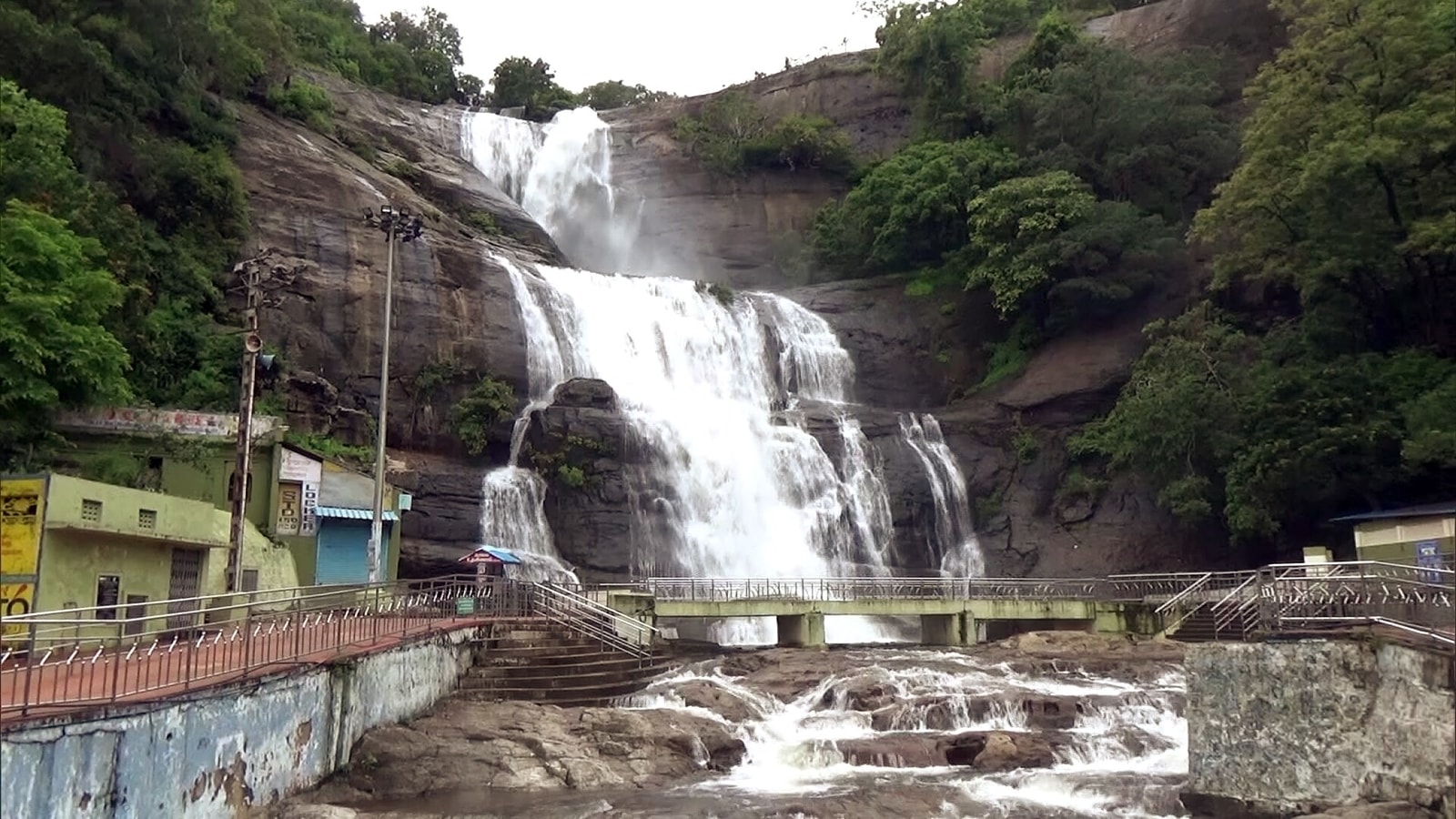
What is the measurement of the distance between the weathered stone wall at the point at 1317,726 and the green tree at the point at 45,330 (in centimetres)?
2301

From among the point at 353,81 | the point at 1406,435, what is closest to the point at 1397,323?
the point at 1406,435

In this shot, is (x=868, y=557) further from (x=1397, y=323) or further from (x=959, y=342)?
(x=1397, y=323)

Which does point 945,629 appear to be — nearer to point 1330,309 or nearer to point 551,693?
point 551,693

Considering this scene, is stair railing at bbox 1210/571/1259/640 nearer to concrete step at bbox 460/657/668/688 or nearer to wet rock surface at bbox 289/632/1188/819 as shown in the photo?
wet rock surface at bbox 289/632/1188/819

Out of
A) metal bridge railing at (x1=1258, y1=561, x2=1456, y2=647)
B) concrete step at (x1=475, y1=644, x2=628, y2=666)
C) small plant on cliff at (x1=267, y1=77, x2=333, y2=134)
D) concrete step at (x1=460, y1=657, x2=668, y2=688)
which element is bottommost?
concrete step at (x1=460, y1=657, x2=668, y2=688)

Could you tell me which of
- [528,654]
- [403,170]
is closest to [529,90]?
[403,170]

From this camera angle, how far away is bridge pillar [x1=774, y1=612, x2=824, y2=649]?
29.8 m

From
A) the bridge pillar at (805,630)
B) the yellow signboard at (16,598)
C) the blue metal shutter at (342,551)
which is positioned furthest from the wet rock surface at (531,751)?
the bridge pillar at (805,630)

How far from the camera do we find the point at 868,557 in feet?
124

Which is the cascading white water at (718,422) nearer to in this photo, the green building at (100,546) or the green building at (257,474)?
the green building at (257,474)

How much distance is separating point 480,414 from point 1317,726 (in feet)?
89.3

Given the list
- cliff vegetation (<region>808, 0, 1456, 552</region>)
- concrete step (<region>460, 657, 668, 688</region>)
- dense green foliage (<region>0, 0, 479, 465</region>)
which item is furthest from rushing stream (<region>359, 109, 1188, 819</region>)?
dense green foliage (<region>0, 0, 479, 465</region>)

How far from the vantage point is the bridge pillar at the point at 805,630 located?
97.9 feet

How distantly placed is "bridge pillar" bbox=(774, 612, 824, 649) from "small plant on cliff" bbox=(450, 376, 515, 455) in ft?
37.7
